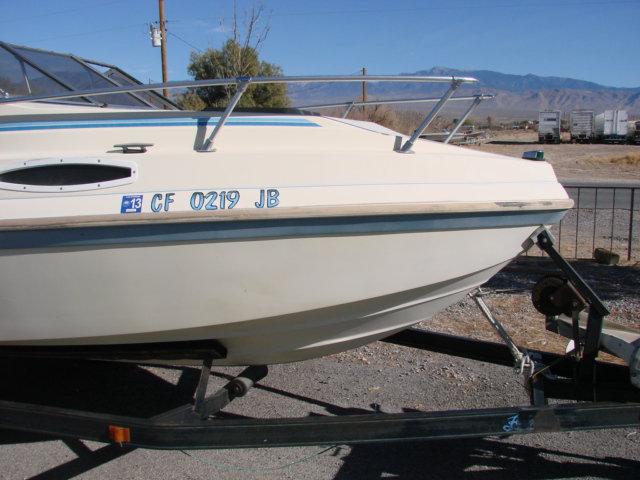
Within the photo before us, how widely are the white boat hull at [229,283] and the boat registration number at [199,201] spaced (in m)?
0.15

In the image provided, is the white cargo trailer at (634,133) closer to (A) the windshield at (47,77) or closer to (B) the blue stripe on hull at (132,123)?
(A) the windshield at (47,77)

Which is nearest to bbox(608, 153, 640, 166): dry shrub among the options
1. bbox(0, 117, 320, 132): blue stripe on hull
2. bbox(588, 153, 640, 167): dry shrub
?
bbox(588, 153, 640, 167): dry shrub

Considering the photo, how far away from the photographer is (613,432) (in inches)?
136

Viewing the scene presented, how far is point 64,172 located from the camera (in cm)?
284

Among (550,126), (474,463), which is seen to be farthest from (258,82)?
(550,126)

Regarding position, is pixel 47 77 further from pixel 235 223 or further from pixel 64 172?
pixel 235 223

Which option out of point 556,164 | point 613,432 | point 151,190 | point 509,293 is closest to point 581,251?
point 509,293

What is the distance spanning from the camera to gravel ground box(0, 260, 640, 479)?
3.13 m

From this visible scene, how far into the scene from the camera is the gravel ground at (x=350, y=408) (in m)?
3.13

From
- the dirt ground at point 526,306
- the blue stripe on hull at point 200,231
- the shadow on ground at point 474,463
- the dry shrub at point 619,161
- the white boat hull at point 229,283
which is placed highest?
the blue stripe on hull at point 200,231

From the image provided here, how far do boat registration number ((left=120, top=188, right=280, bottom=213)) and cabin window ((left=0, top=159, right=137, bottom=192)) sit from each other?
0.18 meters

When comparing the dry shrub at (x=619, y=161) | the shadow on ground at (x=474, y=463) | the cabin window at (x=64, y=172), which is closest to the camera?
the cabin window at (x=64, y=172)

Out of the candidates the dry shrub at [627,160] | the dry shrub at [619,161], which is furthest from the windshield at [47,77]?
the dry shrub at [627,160]

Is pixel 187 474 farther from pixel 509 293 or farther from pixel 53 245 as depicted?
pixel 509 293
